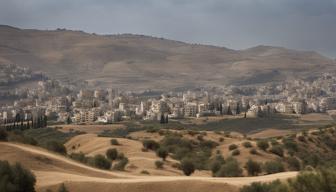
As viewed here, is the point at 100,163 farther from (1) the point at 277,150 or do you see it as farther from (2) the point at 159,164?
(1) the point at 277,150

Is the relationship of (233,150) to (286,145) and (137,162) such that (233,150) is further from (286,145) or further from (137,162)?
(137,162)

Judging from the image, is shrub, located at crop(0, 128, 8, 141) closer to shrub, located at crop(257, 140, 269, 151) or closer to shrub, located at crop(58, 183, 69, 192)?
shrub, located at crop(58, 183, 69, 192)

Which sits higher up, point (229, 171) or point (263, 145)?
point (263, 145)

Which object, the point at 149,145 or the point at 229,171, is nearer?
the point at 229,171

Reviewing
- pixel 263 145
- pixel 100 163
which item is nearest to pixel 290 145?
pixel 263 145

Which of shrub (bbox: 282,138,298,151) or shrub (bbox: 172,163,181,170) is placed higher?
shrub (bbox: 282,138,298,151)

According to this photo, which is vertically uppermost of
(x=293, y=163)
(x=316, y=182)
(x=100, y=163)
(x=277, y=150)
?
(x=316, y=182)

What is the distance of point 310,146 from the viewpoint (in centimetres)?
7219

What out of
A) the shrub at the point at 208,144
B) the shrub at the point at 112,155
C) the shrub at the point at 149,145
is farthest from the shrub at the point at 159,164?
the shrub at the point at 208,144

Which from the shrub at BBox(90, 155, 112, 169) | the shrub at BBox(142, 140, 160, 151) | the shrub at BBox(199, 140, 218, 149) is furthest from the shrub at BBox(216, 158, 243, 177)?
the shrub at BBox(199, 140, 218, 149)

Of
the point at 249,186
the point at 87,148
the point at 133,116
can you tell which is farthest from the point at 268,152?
the point at 133,116

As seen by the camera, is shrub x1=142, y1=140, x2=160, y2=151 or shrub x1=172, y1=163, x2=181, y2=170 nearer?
shrub x1=172, y1=163, x2=181, y2=170

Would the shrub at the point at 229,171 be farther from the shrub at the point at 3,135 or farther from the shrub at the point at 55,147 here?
the shrub at the point at 3,135

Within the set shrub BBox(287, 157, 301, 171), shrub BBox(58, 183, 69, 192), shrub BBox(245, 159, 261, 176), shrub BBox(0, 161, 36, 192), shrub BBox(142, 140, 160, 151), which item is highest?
shrub BBox(0, 161, 36, 192)
